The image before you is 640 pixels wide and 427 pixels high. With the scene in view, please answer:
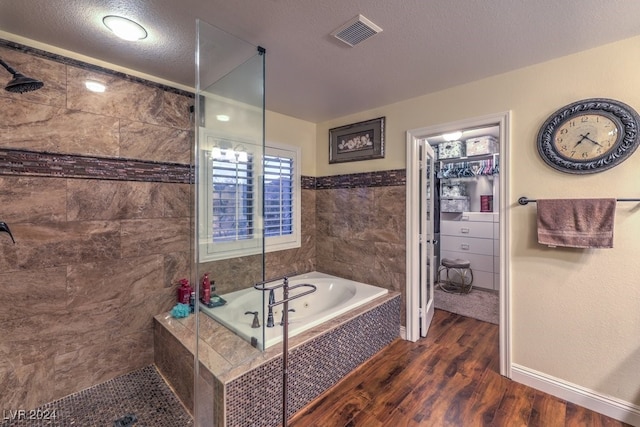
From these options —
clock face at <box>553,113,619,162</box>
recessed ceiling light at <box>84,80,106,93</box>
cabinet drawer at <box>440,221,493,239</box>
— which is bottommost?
cabinet drawer at <box>440,221,493,239</box>

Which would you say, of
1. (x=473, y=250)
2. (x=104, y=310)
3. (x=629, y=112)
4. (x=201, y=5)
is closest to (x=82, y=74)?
(x=201, y=5)

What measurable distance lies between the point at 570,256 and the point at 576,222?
0.27 m

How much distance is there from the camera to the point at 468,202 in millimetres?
4879

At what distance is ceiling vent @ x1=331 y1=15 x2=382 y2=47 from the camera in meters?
1.58

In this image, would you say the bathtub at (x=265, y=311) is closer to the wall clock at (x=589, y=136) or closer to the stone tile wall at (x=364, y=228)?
the stone tile wall at (x=364, y=228)

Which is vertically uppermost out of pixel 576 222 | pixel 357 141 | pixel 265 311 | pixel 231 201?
pixel 357 141

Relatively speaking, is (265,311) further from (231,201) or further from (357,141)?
(357,141)

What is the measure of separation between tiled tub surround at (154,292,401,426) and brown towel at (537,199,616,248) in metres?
1.48

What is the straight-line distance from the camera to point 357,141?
3195mm

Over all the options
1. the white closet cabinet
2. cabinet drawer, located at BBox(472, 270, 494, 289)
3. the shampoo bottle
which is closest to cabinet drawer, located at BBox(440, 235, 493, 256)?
the white closet cabinet

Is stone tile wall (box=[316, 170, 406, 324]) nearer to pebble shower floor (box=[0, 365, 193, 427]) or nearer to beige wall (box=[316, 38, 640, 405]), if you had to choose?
beige wall (box=[316, 38, 640, 405])

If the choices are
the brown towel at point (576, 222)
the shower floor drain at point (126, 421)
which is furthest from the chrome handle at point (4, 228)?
the brown towel at point (576, 222)

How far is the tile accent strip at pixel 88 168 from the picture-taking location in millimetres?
1722

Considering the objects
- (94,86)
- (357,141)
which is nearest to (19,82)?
(94,86)
